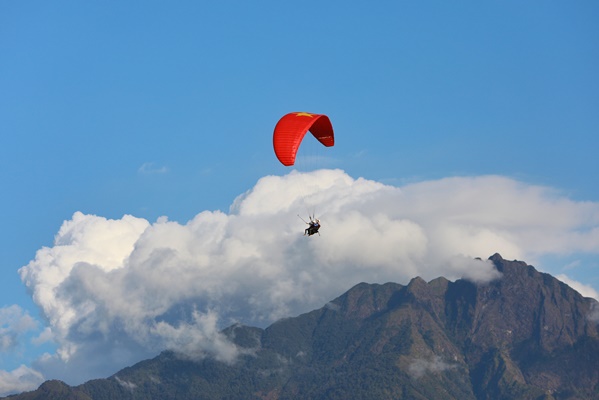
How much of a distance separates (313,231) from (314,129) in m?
25.5

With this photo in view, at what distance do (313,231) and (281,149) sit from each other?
1574 cm

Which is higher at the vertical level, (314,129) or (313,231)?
(314,129)

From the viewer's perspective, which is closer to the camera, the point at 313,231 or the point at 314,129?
the point at 313,231

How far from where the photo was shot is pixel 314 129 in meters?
200

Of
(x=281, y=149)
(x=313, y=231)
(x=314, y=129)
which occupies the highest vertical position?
(x=314, y=129)

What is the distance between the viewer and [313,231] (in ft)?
600

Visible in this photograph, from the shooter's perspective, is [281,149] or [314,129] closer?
[281,149]

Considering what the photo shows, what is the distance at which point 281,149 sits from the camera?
178625 millimetres

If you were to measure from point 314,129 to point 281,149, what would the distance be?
889 inches

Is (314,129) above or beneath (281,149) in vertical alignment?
above

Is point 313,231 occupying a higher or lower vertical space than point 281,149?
lower
